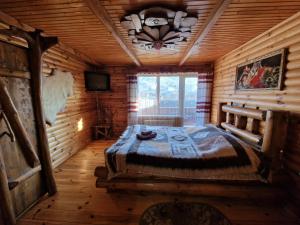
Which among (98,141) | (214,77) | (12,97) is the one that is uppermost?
(214,77)

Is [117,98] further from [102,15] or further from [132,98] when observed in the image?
[102,15]

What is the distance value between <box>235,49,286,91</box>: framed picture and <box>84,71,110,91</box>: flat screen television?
361 centimetres

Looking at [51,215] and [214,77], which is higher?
[214,77]

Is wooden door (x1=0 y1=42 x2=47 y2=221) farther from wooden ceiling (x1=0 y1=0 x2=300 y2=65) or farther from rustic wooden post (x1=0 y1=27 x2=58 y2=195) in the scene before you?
wooden ceiling (x1=0 y1=0 x2=300 y2=65)

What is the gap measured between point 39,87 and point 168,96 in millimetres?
3773

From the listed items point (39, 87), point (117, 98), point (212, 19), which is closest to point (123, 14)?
point (212, 19)

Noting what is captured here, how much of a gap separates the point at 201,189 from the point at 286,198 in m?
1.07

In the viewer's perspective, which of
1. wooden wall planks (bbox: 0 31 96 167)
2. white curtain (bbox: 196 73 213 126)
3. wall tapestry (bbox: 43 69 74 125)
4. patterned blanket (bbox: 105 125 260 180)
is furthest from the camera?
white curtain (bbox: 196 73 213 126)

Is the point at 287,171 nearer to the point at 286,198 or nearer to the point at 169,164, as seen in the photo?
the point at 286,198

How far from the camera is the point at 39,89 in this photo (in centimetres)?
211

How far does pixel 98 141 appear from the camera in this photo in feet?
15.6

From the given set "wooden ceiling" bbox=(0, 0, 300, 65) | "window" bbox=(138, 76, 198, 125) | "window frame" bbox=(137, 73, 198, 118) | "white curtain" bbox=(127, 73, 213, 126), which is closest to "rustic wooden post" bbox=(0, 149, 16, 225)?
"wooden ceiling" bbox=(0, 0, 300, 65)

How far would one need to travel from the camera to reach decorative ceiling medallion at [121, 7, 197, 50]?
5.90 ft

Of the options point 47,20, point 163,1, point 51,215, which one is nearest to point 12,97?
point 47,20
